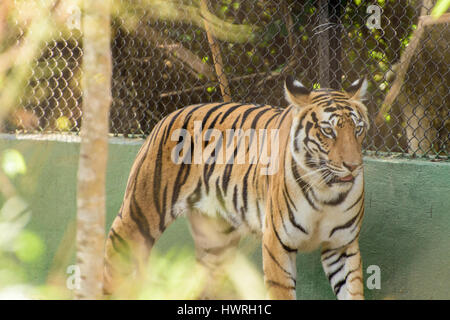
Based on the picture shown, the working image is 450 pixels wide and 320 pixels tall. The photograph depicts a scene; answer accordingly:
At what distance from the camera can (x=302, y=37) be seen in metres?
5.34

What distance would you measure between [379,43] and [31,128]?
3504 mm

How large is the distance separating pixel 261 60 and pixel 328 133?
1865 millimetres

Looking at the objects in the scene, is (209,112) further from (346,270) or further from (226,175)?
(346,270)

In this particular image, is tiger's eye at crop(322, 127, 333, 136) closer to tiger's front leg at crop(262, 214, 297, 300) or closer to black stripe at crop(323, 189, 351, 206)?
black stripe at crop(323, 189, 351, 206)

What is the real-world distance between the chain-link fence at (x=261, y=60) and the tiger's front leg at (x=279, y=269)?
1.34m

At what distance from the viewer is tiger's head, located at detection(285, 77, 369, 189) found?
12.4 ft

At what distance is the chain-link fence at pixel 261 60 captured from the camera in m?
5.05

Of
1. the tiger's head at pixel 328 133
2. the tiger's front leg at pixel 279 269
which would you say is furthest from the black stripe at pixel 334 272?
the tiger's head at pixel 328 133

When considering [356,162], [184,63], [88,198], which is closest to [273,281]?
[356,162]

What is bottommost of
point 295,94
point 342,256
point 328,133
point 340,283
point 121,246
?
point 340,283

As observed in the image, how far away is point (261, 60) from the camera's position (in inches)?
220

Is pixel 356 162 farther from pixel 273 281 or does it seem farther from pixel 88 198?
pixel 88 198

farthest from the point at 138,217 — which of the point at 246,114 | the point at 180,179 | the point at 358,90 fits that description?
the point at 358,90

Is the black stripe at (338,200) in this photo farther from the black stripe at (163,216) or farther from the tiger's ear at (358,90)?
the black stripe at (163,216)
